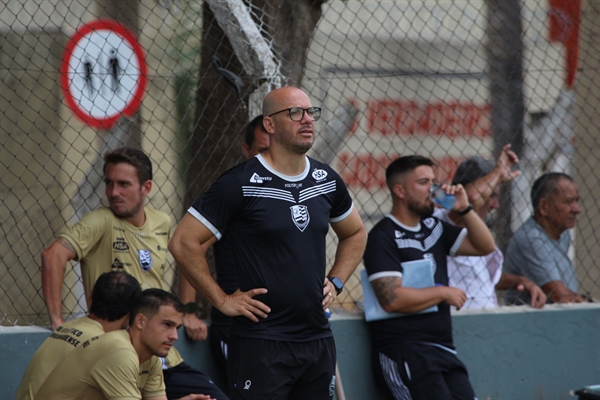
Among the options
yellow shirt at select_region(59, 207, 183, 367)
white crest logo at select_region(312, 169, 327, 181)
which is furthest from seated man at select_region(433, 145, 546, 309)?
yellow shirt at select_region(59, 207, 183, 367)

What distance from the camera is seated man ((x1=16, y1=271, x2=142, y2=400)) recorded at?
448 cm

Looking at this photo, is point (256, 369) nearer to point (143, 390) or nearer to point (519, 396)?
point (143, 390)

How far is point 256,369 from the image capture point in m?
3.90

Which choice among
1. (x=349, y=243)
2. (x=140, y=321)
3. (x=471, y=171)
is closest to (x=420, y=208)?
(x=471, y=171)

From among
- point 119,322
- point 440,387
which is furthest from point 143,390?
point 440,387

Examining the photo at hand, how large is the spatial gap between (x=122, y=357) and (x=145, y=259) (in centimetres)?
106

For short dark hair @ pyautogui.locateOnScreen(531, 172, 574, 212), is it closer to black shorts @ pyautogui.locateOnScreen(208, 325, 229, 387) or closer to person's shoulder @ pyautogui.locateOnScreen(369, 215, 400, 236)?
person's shoulder @ pyautogui.locateOnScreen(369, 215, 400, 236)

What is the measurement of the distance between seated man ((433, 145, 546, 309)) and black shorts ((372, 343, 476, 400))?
79 cm

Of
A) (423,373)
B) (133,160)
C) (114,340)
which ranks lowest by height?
(423,373)

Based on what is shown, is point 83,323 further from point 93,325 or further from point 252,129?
point 252,129

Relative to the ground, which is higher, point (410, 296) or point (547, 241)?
point (547, 241)

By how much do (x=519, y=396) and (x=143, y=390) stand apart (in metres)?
2.96

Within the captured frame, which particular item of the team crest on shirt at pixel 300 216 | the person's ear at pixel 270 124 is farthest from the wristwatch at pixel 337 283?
the person's ear at pixel 270 124

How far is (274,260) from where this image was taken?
3936 mm
